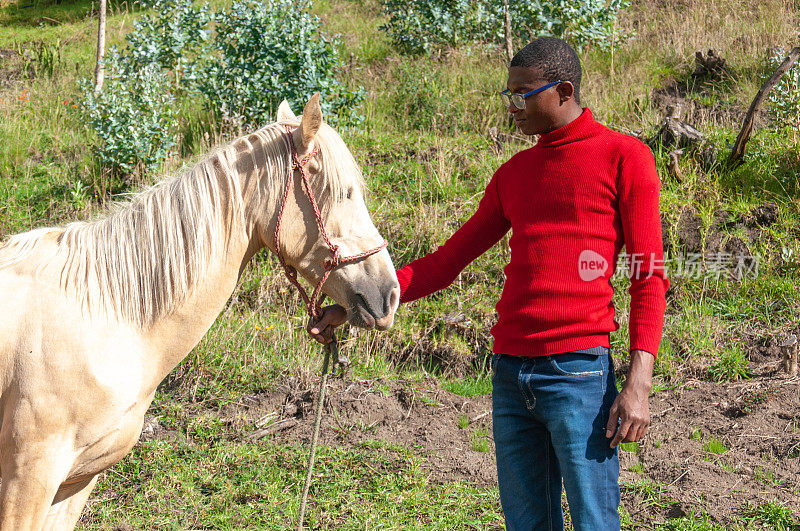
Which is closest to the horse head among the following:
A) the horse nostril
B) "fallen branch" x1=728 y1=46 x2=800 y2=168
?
the horse nostril

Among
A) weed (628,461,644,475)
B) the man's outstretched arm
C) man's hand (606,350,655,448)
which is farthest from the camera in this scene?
weed (628,461,644,475)

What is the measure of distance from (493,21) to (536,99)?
6857mm

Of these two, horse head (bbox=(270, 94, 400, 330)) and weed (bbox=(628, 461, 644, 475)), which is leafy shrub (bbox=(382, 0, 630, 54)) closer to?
weed (bbox=(628, 461, 644, 475))

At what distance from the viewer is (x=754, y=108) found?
5.86 metres

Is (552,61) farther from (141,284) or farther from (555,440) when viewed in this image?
(141,284)

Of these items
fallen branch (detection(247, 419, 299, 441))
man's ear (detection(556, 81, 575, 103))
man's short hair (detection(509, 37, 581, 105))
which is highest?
man's short hair (detection(509, 37, 581, 105))

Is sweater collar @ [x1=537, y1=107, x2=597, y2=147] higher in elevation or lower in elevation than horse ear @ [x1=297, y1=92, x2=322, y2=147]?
lower

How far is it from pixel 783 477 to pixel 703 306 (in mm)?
1723

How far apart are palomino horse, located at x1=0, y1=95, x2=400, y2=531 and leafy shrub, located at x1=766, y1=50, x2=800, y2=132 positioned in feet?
17.8

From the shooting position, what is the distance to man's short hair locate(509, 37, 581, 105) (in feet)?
6.88

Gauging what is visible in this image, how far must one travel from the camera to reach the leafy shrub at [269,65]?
20.2 feet

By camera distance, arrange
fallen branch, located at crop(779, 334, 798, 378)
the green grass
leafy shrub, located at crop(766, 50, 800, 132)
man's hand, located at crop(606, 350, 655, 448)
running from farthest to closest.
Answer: leafy shrub, located at crop(766, 50, 800, 132) → fallen branch, located at crop(779, 334, 798, 378) → the green grass → man's hand, located at crop(606, 350, 655, 448)

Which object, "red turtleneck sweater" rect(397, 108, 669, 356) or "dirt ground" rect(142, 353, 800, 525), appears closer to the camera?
"red turtleneck sweater" rect(397, 108, 669, 356)

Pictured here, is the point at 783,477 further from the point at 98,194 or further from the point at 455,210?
the point at 98,194
